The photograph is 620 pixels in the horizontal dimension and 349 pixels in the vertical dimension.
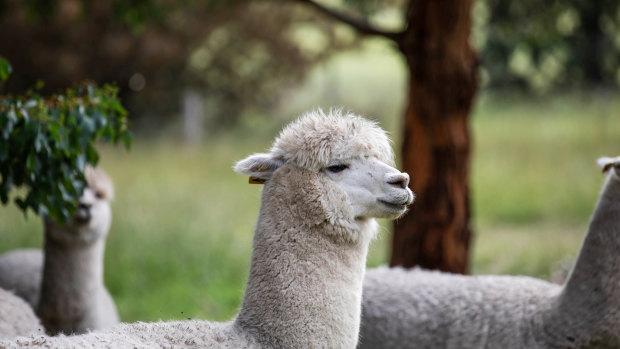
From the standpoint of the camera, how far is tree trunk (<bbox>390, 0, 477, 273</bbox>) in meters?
5.60

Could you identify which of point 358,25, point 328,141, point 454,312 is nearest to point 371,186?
point 328,141

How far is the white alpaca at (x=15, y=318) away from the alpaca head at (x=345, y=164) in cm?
154

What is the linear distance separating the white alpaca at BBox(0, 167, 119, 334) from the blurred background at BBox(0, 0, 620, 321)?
2.06 ft

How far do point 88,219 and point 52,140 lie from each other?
938 mm

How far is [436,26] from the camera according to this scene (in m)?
5.60

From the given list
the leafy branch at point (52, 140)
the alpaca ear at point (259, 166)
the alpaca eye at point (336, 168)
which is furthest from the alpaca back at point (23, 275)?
the alpaca eye at point (336, 168)

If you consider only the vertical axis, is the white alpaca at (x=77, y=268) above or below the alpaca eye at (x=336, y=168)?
below

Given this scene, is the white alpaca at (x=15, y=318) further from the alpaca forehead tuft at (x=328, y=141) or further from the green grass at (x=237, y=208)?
the alpaca forehead tuft at (x=328, y=141)

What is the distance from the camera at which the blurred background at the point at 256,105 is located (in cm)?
762

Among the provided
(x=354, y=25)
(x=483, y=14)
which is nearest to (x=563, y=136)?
(x=483, y=14)

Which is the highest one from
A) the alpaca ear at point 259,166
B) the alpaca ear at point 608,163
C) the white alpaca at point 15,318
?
the alpaca ear at point 608,163

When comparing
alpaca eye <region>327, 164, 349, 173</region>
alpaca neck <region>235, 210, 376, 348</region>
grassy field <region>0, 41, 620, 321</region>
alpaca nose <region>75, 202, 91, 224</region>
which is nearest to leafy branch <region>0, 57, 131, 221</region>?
alpaca nose <region>75, 202, 91, 224</region>

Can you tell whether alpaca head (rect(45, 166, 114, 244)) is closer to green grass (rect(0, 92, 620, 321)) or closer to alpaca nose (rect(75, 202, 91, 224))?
alpaca nose (rect(75, 202, 91, 224))

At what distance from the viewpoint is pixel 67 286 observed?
4.78 m
